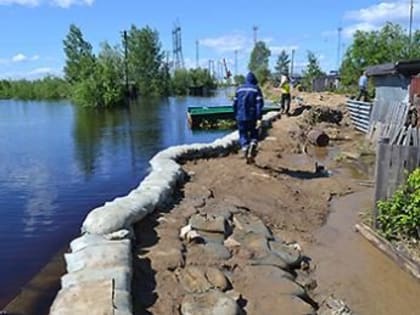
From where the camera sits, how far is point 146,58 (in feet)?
260

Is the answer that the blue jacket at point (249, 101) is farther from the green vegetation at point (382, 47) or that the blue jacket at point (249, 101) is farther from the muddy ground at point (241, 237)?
the green vegetation at point (382, 47)

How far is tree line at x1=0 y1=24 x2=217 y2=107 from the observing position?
67.8 m

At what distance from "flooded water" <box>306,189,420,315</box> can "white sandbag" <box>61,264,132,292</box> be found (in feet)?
6.70

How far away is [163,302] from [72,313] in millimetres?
891

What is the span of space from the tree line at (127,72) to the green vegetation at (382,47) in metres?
35.4

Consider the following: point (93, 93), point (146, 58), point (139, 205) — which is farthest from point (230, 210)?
point (146, 58)

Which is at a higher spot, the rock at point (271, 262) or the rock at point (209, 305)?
the rock at point (209, 305)

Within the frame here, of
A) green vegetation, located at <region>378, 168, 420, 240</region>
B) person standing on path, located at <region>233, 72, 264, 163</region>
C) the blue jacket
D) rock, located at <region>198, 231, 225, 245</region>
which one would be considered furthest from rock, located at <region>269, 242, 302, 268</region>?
the blue jacket

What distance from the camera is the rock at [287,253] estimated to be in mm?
5677

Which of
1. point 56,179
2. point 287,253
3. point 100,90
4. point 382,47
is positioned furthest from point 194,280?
point 100,90

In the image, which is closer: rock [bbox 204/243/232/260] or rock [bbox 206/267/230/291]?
rock [bbox 206/267/230/291]

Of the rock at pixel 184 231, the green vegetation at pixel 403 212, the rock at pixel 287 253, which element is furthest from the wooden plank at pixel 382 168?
the rock at pixel 184 231

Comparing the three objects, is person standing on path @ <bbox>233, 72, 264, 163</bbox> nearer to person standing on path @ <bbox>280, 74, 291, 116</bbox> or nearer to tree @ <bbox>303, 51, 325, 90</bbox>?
person standing on path @ <bbox>280, 74, 291, 116</bbox>

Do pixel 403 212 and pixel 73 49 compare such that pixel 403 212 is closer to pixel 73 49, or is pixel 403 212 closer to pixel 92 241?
pixel 92 241
